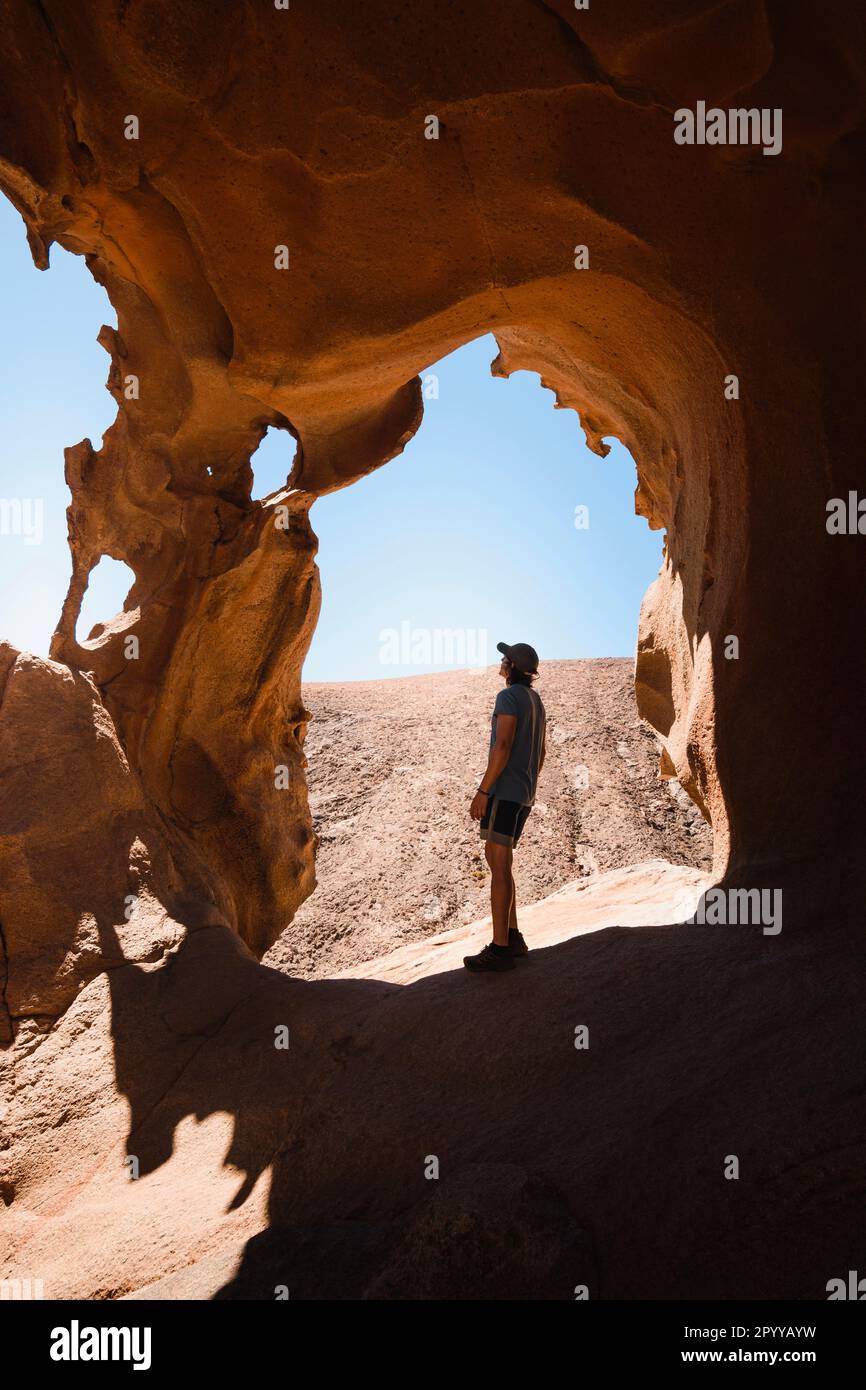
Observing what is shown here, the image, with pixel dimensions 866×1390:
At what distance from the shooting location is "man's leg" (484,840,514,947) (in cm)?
394

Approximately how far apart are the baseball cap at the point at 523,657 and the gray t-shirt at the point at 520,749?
0.34ft

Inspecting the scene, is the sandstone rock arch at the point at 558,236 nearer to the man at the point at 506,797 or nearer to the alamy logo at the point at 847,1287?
the man at the point at 506,797

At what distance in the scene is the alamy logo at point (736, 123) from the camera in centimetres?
400

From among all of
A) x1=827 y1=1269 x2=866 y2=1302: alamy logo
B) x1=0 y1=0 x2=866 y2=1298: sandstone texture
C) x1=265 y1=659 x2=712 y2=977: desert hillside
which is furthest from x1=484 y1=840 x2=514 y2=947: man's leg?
x1=265 y1=659 x2=712 y2=977: desert hillside

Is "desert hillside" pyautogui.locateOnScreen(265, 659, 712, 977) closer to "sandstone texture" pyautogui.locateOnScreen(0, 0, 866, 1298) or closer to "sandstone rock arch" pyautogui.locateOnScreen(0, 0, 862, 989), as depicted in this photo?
"sandstone texture" pyautogui.locateOnScreen(0, 0, 866, 1298)

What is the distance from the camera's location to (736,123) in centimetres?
402

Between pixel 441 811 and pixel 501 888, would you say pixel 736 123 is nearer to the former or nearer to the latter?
pixel 501 888

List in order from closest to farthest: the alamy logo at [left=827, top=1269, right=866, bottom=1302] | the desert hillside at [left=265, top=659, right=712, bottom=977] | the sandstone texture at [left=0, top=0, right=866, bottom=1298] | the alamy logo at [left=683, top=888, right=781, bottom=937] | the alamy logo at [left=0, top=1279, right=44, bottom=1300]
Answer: the alamy logo at [left=827, top=1269, right=866, bottom=1302] < the sandstone texture at [left=0, top=0, right=866, bottom=1298] < the alamy logo at [left=0, top=1279, right=44, bottom=1300] < the alamy logo at [left=683, top=888, right=781, bottom=937] < the desert hillside at [left=265, top=659, right=712, bottom=977]

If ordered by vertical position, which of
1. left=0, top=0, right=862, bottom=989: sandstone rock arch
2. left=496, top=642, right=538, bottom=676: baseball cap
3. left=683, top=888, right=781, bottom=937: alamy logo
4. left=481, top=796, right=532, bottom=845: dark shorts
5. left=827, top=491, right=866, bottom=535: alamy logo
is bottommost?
left=683, top=888, right=781, bottom=937: alamy logo

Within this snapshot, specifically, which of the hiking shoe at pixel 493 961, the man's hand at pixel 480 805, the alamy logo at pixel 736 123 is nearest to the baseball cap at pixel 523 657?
the man's hand at pixel 480 805

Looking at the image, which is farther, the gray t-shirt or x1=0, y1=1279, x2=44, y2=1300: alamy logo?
the gray t-shirt

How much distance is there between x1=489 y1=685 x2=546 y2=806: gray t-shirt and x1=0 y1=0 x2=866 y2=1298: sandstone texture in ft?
2.37

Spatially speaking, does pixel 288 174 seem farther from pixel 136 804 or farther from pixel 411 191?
pixel 136 804
